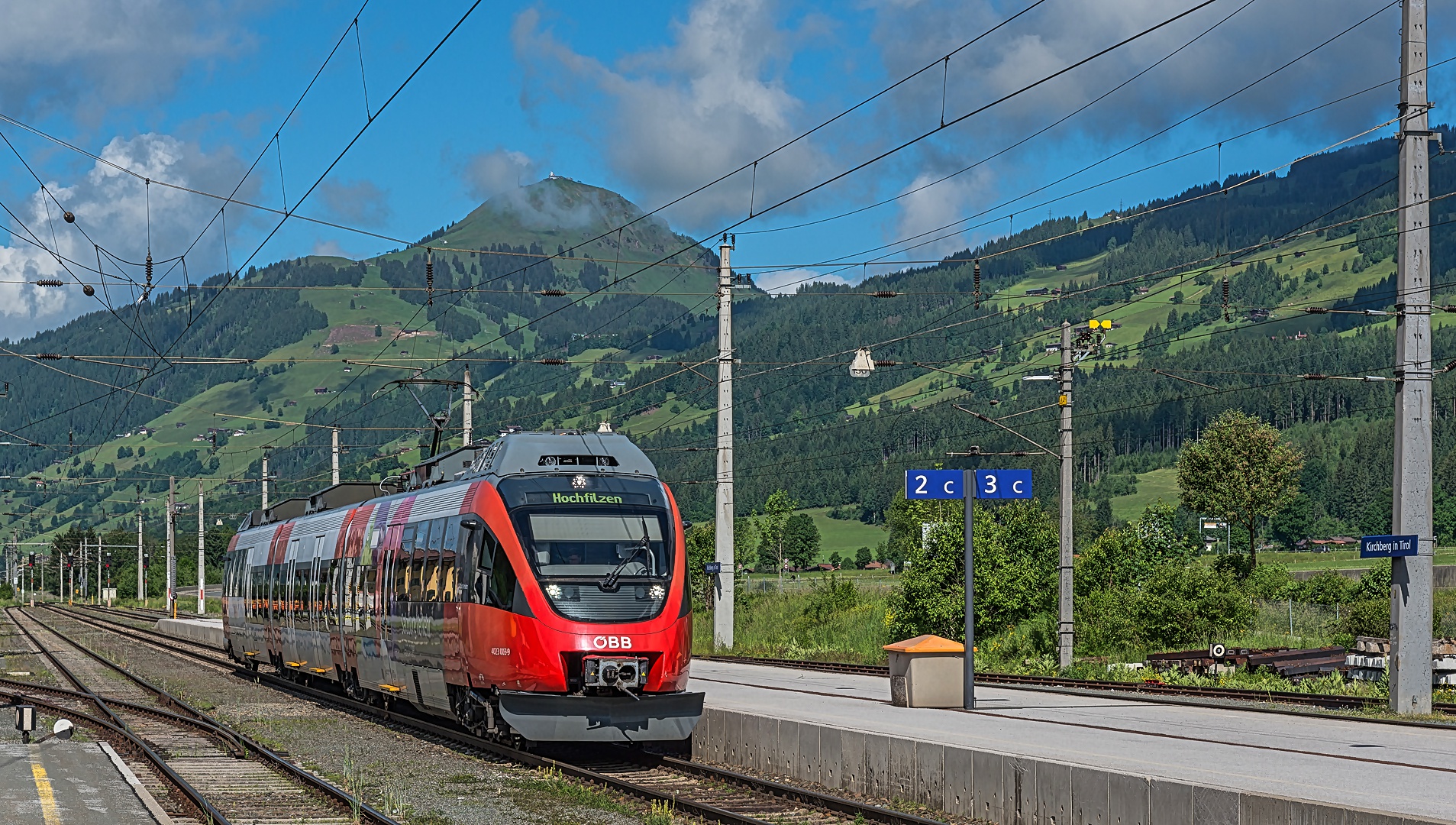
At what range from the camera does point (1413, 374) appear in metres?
28.0

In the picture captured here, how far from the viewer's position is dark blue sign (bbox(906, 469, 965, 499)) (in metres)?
25.1

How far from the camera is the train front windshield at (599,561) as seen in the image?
20.2 m

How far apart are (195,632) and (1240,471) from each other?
65.2 m

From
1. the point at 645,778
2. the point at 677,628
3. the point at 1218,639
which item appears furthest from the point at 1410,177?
the point at 1218,639

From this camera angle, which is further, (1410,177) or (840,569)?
(840,569)

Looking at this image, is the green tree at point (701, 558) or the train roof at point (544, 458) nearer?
the train roof at point (544, 458)

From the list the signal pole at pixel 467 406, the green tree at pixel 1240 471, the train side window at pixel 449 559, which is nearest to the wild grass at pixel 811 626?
the signal pole at pixel 467 406

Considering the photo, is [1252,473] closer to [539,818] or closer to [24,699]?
[24,699]

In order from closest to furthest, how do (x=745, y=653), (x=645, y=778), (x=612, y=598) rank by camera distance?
(x=645, y=778), (x=612, y=598), (x=745, y=653)

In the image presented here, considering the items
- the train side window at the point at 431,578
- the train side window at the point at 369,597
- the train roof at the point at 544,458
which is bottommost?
the train side window at the point at 369,597

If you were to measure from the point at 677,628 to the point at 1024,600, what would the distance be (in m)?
44.0

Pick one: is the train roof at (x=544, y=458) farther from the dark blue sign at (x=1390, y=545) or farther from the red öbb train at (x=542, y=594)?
the dark blue sign at (x=1390, y=545)

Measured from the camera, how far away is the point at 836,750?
17.8m

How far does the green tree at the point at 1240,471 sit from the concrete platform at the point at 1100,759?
2964 inches
